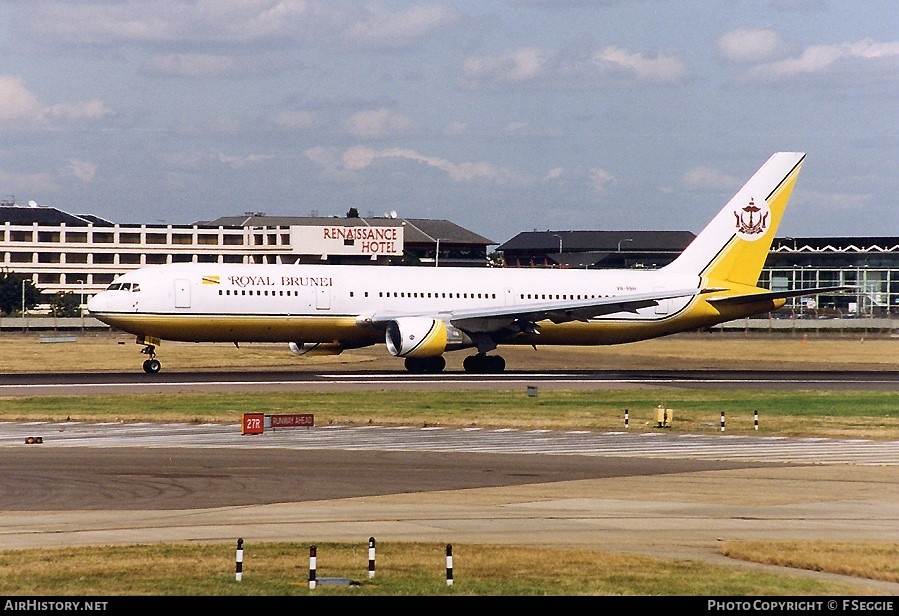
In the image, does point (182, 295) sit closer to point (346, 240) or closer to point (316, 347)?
point (316, 347)

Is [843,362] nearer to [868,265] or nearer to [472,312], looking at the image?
[472,312]

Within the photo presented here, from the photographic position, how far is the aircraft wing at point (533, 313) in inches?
2547

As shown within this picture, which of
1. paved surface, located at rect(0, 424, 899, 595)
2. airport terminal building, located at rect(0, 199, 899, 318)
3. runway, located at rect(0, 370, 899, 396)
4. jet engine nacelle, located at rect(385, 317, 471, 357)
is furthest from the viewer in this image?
airport terminal building, located at rect(0, 199, 899, 318)

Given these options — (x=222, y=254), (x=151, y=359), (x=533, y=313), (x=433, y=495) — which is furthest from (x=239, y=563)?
(x=222, y=254)

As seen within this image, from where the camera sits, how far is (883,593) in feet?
59.9


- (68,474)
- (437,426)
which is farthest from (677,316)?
(68,474)

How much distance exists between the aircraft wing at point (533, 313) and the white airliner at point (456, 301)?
79mm

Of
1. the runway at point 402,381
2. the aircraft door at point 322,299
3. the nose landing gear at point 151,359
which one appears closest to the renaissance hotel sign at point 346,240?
the runway at point 402,381

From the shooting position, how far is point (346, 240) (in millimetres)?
182750

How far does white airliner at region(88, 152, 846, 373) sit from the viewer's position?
203 feet

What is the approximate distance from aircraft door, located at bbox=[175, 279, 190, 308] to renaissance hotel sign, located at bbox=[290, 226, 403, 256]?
117 metres

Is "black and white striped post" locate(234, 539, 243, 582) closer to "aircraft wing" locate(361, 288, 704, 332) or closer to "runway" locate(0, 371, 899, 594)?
"runway" locate(0, 371, 899, 594)

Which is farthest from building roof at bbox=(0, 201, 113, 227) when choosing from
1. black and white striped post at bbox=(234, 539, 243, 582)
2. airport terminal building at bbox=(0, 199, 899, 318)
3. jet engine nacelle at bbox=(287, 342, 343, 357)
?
black and white striped post at bbox=(234, 539, 243, 582)

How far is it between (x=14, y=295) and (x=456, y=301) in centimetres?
9163
